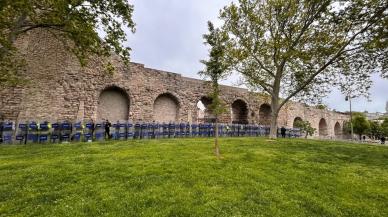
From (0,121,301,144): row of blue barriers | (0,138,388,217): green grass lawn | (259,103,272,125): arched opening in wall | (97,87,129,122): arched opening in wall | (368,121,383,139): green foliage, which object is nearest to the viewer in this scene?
(0,138,388,217): green grass lawn

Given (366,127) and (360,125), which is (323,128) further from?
(366,127)

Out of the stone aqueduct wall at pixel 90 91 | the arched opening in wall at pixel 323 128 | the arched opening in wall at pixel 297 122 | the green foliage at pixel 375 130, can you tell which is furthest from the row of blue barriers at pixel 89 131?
the green foliage at pixel 375 130

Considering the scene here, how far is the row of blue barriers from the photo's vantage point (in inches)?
584

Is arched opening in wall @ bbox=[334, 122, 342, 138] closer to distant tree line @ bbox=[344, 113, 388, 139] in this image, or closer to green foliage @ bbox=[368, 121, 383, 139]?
distant tree line @ bbox=[344, 113, 388, 139]

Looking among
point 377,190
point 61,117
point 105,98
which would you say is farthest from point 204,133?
point 377,190

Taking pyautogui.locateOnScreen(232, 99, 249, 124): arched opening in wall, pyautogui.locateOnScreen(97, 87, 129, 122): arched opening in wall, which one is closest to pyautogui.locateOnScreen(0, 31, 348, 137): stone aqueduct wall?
pyautogui.locateOnScreen(97, 87, 129, 122): arched opening in wall

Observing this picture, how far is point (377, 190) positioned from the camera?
782 cm

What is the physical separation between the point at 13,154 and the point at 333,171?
13489mm

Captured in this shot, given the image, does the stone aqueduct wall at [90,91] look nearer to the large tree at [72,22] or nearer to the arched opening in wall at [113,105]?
the arched opening in wall at [113,105]

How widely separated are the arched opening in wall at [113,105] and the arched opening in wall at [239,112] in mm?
14890

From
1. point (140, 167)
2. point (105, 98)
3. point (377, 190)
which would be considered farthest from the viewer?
point (105, 98)

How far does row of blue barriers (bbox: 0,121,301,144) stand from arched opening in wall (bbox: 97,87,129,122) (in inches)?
105

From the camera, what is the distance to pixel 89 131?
16484mm

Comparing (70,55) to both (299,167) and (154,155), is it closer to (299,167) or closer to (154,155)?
(154,155)
